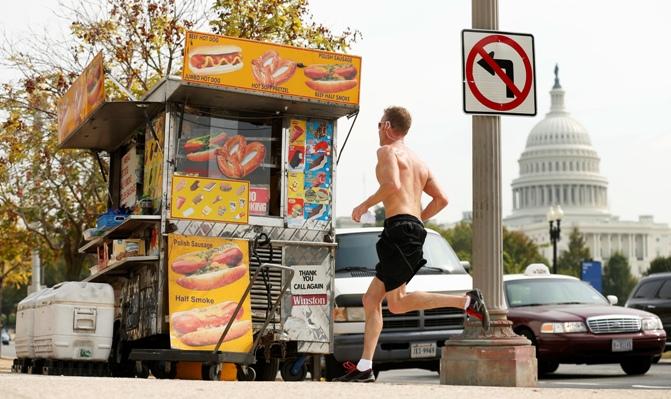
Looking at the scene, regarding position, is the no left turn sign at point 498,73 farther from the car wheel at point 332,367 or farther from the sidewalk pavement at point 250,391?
the car wheel at point 332,367

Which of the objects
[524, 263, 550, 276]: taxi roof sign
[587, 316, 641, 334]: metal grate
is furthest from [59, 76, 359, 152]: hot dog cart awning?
[524, 263, 550, 276]: taxi roof sign

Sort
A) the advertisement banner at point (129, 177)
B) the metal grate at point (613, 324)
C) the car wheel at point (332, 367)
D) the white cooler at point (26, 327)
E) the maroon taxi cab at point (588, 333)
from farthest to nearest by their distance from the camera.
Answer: the metal grate at point (613, 324), the maroon taxi cab at point (588, 333), the car wheel at point (332, 367), the advertisement banner at point (129, 177), the white cooler at point (26, 327)

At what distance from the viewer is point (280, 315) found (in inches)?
492

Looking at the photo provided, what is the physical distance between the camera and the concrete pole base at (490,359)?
10.5m

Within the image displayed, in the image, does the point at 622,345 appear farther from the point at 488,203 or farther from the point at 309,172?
the point at 488,203

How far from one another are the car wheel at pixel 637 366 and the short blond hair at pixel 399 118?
947cm

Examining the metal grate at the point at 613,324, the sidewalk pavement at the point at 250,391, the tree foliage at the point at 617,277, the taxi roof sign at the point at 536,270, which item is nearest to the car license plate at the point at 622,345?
the metal grate at the point at 613,324

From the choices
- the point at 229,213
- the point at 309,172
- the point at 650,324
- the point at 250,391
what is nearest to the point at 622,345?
the point at 650,324

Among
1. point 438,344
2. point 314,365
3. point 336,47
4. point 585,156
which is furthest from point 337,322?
point 585,156

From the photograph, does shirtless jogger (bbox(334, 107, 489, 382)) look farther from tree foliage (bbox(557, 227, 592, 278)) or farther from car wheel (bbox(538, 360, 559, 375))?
tree foliage (bbox(557, 227, 592, 278))

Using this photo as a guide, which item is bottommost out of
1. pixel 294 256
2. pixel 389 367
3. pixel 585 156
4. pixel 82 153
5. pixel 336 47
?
pixel 389 367

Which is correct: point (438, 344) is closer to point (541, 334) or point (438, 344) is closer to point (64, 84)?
point (541, 334)

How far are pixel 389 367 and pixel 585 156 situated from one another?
A: 607 feet

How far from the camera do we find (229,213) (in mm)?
12055
